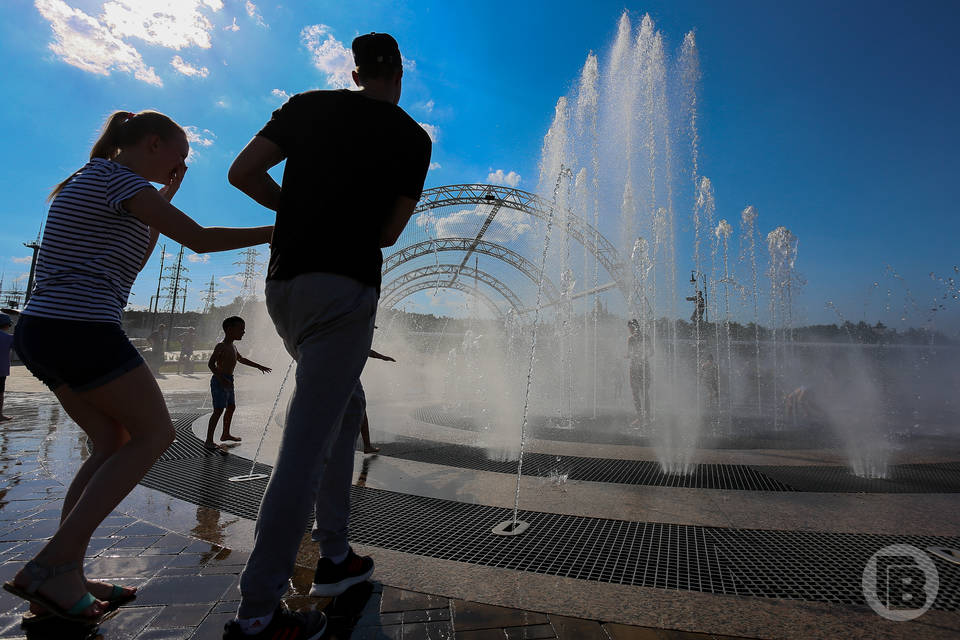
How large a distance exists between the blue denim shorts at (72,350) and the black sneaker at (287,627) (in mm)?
994

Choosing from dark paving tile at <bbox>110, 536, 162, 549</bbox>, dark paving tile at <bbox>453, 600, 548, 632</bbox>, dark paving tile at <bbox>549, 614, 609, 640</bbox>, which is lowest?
dark paving tile at <bbox>110, 536, 162, 549</bbox>

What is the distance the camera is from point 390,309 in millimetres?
37344

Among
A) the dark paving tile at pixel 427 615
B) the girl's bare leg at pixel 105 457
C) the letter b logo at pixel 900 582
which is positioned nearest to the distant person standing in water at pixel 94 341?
the girl's bare leg at pixel 105 457

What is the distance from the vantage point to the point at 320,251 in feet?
5.04

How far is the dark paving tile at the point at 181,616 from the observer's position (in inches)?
63.4

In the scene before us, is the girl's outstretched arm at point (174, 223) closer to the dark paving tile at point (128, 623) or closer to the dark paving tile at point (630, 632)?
the dark paving tile at point (128, 623)

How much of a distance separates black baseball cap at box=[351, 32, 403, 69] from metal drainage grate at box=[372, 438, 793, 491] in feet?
11.8

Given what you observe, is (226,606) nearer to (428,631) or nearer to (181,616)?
(181,616)

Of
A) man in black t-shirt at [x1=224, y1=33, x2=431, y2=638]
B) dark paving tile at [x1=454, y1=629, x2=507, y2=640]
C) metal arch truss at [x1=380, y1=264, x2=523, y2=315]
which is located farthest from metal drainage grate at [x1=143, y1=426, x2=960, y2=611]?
metal arch truss at [x1=380, y1=264, x2=523, y2=315]

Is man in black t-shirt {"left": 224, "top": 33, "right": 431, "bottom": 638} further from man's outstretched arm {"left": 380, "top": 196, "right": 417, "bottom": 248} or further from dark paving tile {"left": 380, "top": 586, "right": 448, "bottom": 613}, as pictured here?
dark paving tile {"left": 380, "top": 586, "right": 448, "bottom": 613}

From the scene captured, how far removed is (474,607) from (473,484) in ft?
7.13

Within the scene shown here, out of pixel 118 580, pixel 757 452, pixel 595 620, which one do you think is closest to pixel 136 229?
pixel 118 580

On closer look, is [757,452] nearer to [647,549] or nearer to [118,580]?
[647,549]

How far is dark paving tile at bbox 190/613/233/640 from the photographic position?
1.53 meters
